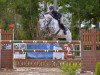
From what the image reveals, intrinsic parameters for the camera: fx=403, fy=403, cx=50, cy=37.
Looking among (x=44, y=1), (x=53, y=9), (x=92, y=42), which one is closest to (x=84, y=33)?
(x=92, y=42)

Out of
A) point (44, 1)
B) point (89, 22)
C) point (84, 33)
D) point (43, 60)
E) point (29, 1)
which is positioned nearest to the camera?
point (84, 33)

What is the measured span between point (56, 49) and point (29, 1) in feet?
30.9

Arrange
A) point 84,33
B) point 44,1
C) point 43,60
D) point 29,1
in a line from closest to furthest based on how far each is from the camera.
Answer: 1. point 84,33
2. point 43,60
3. point 29,1
4. point 44,1

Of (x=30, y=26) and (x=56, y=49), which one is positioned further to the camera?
(x=30, y=26)

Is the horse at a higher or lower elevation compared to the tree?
lower

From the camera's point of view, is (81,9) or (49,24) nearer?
(49,24)

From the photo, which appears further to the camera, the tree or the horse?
the tree

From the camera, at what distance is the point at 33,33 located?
27.5m

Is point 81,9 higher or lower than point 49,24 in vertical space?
higher

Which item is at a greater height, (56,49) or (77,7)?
(77,7)

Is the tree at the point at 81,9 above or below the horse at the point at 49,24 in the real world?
above

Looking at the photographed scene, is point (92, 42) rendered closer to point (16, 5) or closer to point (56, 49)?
point (56, 49)

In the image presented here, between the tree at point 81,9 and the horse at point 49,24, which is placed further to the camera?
the tree at point 81,9

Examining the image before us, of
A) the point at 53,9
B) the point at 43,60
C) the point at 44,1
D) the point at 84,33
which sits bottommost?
the point at 43,60
